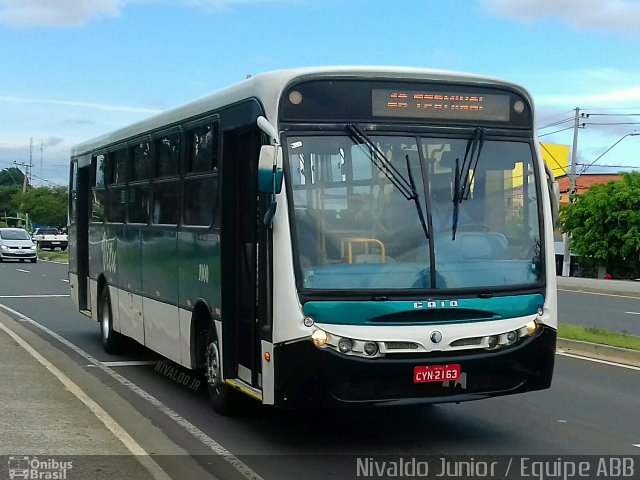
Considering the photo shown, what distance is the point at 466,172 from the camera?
26.3ft

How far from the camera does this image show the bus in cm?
752

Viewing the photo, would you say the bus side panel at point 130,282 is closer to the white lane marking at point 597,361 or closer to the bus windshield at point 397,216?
the bus windshield at point 397,216

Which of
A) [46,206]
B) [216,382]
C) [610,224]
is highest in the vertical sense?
[46,206]

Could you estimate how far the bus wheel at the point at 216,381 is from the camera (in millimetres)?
9188

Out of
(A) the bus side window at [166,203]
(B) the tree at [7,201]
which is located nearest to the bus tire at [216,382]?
(A) the bus side window at [166,203]

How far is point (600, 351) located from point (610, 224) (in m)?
42.9

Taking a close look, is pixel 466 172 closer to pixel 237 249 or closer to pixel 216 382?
pixel 237 249

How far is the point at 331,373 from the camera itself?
745 centimetres

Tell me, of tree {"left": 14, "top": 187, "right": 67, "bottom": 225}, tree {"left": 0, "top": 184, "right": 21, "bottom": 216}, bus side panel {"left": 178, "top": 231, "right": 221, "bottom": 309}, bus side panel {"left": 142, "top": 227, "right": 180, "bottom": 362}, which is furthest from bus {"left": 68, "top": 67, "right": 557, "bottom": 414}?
tree {"left": 0, "top": 184, "right": 21, "bottom": 216}

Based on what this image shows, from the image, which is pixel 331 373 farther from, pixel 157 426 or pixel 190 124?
pixel 190 124

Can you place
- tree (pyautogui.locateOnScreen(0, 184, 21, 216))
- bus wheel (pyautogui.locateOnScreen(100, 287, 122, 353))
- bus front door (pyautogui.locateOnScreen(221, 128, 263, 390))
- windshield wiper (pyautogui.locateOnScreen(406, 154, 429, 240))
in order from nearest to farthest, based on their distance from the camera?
→ windshield wiper (pyautogui.locateOnScreen(406, 154, 429, 240)) → bus front door (pyautogui.locateOnScreen(221, 128, 263, 390)) → bus wheel (pyautogui.locateOnScreen(100, 287, 122, 353)) → tree (pyautogui.locateOnScreen(0, 184, 21, 216))

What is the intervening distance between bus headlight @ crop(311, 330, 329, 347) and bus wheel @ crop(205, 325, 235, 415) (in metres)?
1.83

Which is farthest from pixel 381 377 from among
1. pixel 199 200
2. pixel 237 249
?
pixel 199 200

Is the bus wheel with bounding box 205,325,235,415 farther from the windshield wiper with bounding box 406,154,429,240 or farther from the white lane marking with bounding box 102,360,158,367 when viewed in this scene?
the white lane marking with bounding box 102,360,158,367
